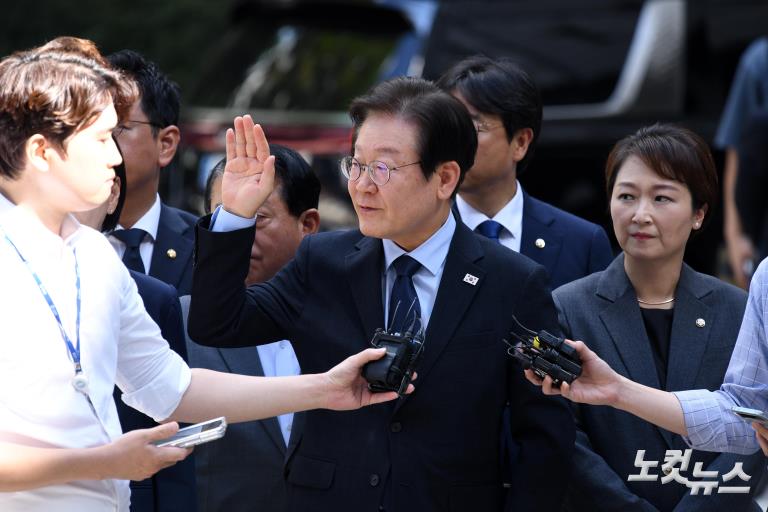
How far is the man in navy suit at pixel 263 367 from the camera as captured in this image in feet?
13.8

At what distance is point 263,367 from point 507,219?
106 cm

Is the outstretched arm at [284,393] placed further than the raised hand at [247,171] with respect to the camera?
No

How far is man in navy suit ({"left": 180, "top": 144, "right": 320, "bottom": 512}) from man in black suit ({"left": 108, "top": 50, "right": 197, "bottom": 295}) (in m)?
0.23

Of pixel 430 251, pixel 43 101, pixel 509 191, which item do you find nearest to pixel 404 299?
pixel 430 251

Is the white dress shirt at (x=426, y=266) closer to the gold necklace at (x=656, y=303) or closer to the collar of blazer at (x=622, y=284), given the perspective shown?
the collar of blazer at (x=622, y=284)

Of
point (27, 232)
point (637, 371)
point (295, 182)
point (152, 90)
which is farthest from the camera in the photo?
point (152, 90)

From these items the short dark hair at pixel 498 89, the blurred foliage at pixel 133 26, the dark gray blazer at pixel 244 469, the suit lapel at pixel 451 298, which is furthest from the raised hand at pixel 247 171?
the blurred foliage at pixel 133 26

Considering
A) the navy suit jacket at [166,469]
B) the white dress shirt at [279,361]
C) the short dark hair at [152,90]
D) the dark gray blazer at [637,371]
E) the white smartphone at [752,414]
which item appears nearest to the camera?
the white smartphone at [752,414]

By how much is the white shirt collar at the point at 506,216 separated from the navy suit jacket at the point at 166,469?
1.30m

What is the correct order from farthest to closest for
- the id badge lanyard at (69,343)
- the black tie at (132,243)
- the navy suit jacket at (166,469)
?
the black tie at (132,243) < the navy suit jacket at (166,469) < the id badge lanyard at (69,343)

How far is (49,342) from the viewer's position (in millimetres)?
2963

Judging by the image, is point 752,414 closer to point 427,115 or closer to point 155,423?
point 427,115

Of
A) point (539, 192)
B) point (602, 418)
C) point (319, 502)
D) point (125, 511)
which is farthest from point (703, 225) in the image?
point (539, 192)

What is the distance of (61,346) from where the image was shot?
2979mm
